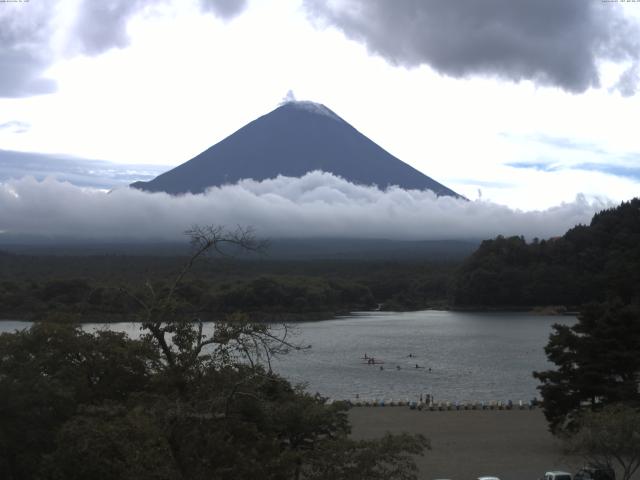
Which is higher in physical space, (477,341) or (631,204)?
(631,204)

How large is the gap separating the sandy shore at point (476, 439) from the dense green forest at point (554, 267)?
3569cm

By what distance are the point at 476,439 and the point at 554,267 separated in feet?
136

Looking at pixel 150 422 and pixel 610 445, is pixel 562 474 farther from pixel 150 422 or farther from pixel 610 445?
pixel 150 422

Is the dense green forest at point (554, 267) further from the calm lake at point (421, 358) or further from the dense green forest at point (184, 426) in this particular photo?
the dense green forest at point (184, 426)

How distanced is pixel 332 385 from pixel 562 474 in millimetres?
13519

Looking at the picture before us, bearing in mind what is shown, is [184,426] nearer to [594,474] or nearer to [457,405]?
[594,474]

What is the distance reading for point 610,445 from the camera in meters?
8.18

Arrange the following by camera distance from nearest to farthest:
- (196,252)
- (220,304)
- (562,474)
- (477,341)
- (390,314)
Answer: (196,252)
(562,474)
(477,341)
(220,304)
(390,314)

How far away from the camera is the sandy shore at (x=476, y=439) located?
37.6 feet

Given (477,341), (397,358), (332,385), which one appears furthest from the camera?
(477,341)

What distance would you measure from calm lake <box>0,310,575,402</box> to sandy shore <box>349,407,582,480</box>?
2786 mm

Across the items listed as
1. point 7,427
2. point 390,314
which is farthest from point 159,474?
point 390,314

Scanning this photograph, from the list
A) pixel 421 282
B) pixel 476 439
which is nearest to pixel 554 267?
pixel 421 282

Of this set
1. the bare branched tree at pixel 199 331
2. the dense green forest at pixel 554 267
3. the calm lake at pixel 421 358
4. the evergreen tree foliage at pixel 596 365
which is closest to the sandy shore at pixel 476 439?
the evergreen tree foliage at pixel 596 365
